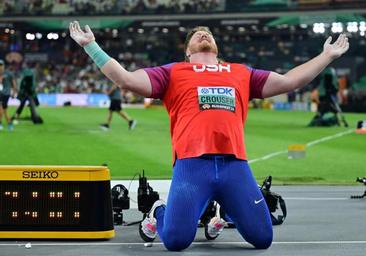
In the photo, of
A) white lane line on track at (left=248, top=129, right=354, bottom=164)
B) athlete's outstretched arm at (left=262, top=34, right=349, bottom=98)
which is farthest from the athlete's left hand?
white lane line on track at (left=248, top=129, right=354, bottom=164)

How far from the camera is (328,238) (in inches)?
352

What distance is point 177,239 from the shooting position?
25.5ft

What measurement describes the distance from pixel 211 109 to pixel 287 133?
23.0 meters

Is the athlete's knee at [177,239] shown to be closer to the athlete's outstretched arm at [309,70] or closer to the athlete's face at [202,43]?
the athlete's outstretched arm at [309,70]

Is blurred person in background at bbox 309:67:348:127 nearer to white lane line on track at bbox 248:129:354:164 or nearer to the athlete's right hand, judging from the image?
white lane line on track at bbox 248:129:354:164

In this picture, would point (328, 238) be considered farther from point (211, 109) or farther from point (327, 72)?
point (327, 72)

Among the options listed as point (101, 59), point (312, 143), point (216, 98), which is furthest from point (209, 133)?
point (312, 143)

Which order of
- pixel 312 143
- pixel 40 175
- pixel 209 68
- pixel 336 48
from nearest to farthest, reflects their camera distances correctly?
1. pixel 336 48
2. pixel 209 68
3. pixel 40 175
4. pixel 312 143

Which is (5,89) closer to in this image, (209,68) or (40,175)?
(40,175)

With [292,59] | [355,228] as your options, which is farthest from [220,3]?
[355,228]

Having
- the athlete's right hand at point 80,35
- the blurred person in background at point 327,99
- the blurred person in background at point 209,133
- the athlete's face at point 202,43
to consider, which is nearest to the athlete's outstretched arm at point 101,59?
the athlete's right hand at point 80,35

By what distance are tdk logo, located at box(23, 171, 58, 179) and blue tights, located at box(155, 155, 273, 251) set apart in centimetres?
147

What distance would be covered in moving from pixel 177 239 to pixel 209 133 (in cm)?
95

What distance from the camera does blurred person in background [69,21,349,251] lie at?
7.69 m
